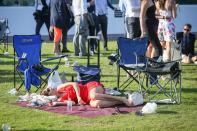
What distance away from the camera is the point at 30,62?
1018 centimetres

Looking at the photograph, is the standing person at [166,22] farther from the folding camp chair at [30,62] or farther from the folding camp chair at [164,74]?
the folding camp chair at [30,62]

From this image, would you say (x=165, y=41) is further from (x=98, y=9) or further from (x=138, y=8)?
(x=98, y=9)

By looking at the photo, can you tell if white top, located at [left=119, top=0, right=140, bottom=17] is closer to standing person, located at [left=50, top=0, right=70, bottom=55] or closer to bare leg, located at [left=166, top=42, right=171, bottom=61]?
bare leg, located at [left=166, top=42, right=171, bottom=61]

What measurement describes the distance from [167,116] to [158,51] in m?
2.98

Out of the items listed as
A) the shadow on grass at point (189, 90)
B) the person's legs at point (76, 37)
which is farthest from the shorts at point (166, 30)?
the person's legs at point (76, 37)

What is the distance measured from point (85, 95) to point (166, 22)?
11.8 feet

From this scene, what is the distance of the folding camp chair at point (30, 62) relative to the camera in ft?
31.9

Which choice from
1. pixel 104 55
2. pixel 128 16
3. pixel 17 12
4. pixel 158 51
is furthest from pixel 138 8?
pixel 17 12

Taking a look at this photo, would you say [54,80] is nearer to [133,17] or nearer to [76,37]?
[133,17]

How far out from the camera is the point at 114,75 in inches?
466

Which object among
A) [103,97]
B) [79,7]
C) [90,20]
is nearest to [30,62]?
[103,97]

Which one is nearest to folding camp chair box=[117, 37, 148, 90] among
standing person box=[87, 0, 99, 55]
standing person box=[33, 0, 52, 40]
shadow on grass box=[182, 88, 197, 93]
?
shadow on grass box=[182, 88, 197, 93]

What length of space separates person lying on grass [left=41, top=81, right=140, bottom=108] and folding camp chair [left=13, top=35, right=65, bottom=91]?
60cm

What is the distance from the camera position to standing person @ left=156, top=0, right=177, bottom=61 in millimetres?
11781
